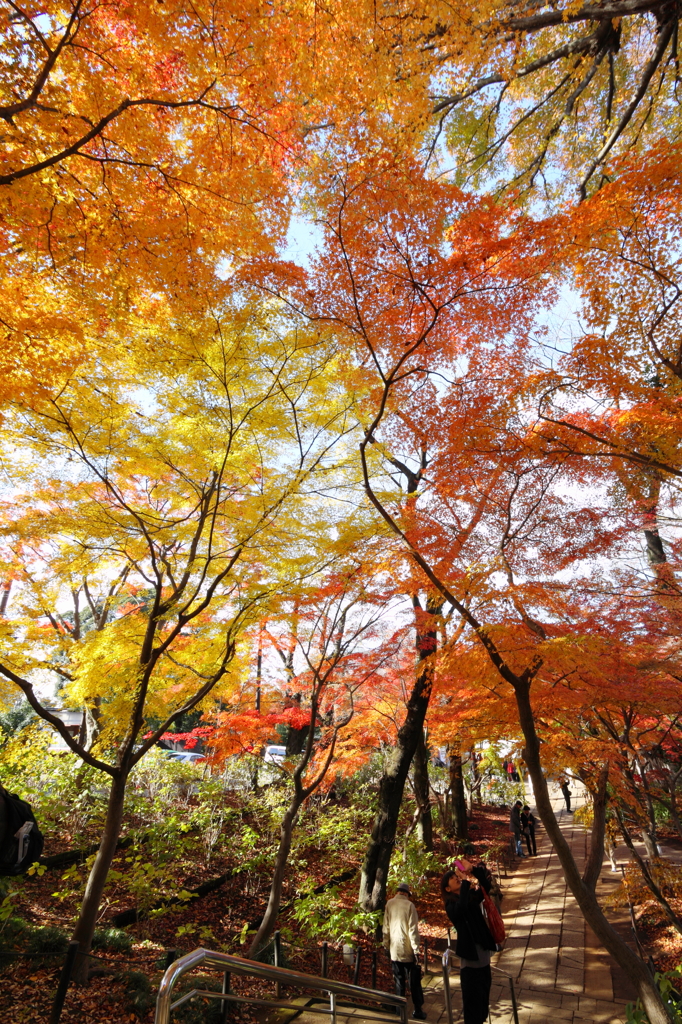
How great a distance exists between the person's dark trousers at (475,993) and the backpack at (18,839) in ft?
13.4

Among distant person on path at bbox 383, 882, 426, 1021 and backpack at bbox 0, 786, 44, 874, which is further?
distant person on path at bbox 383, 882, 426, 1021

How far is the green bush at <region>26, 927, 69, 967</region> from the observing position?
17.4 feet

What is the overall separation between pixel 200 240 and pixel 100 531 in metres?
3.81

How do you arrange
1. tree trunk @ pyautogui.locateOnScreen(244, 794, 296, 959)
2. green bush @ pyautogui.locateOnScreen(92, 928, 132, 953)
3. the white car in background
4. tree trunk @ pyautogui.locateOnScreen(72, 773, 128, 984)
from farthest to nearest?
the white car in background
tree trunk @ pyautogui.locateOnScreen(244, 794, 296, 959)
green bush @ pyautogui.locateOnScreen(92, 928, 132, 953)
tree trunk @ pyautogui.locateOnScreen(72, 773, 128, 984)

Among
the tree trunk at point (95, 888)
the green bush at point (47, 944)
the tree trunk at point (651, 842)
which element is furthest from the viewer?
the tree trunk at point (651, 842)

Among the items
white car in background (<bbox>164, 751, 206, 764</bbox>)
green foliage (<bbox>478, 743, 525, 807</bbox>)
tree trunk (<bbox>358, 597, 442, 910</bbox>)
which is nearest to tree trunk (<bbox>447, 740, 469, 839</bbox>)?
green foliage (<bbox>478, 743, 525, 807</bbox>)

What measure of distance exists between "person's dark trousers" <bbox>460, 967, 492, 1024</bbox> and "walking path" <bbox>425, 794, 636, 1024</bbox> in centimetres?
104

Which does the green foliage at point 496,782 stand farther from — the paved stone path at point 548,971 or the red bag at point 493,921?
the red bag at point 493,921

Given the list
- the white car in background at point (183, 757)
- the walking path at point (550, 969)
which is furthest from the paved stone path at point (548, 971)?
the white car in background at point (183, 757)

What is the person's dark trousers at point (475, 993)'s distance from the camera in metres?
4.86

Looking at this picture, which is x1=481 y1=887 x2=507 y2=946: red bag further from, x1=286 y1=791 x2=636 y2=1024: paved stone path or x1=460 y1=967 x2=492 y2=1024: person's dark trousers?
x1=286 y1=791 x2=636 y2=1024: paved stone path

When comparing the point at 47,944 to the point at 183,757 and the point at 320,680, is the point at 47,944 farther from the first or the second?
the point at 183,757

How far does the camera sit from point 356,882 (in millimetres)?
10773

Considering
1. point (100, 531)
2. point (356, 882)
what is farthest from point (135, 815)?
point (100, 531)
